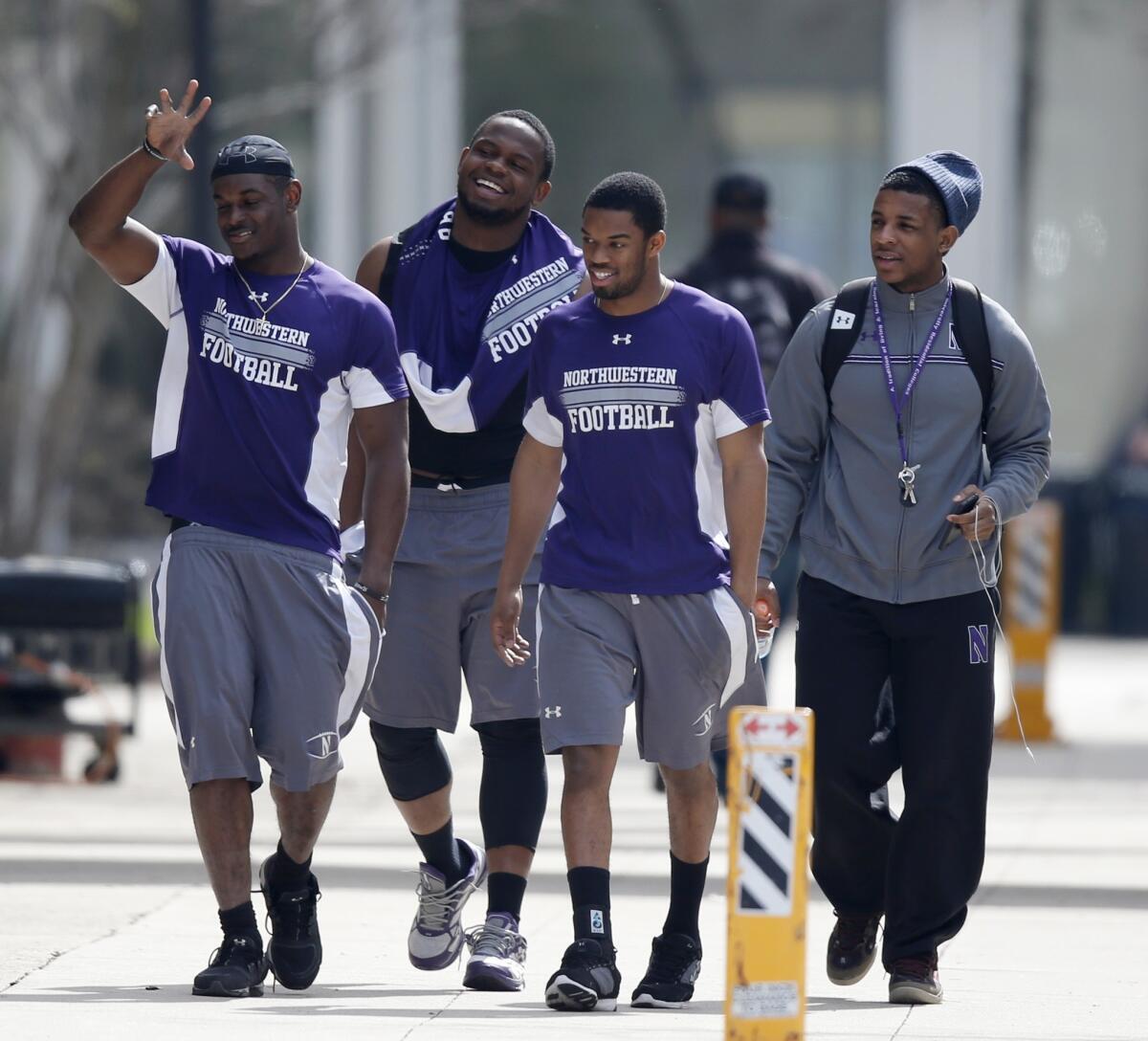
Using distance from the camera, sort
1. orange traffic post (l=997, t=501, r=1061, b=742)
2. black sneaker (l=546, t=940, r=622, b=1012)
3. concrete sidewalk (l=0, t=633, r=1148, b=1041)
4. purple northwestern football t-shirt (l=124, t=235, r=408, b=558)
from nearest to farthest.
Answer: concrete sidewalk (l=0, t=633, r=1148, b=1041) < black sneaker (l=546, t=940, r=622, b=1012) < purple northwestern football t-shirt (l=124, t=235, r=408, b=558) < orange traffic post (l=997, t=501, r=1061, b=742)

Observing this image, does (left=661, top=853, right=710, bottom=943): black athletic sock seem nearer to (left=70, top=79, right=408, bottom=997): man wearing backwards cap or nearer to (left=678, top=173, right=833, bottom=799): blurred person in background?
(left=70, top=79, right=408, bottom=997): man wearing backwards cap

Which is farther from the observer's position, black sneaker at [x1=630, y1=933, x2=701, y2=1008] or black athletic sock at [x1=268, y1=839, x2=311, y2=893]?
black athletic sock at [x1=268, y1=839, x2=311, y2=893]

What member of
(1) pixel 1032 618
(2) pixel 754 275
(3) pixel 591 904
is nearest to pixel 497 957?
(3) pixel 591 904

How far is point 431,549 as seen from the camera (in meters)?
6.59

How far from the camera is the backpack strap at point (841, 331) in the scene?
20.7 ft

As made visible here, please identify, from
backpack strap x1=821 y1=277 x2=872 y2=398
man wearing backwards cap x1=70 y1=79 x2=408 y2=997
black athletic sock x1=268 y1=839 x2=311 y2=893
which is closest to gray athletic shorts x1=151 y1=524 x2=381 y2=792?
man wearing backwards cap x1=70 y1=79 x2=408 y2=997

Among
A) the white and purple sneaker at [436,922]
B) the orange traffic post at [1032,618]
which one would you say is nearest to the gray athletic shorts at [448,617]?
the white and purple sneaker at [436,922]

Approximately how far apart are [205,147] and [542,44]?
6877mm

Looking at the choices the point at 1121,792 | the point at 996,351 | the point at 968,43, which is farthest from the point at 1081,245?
the point at 996,351

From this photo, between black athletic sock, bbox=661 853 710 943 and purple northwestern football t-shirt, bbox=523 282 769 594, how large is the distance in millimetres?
696

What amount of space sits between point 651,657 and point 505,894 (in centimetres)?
76

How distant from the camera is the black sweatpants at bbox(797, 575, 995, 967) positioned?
618cm

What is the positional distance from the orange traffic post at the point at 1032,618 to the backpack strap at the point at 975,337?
21.3 ft

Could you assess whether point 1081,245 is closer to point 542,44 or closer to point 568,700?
point 542,44
